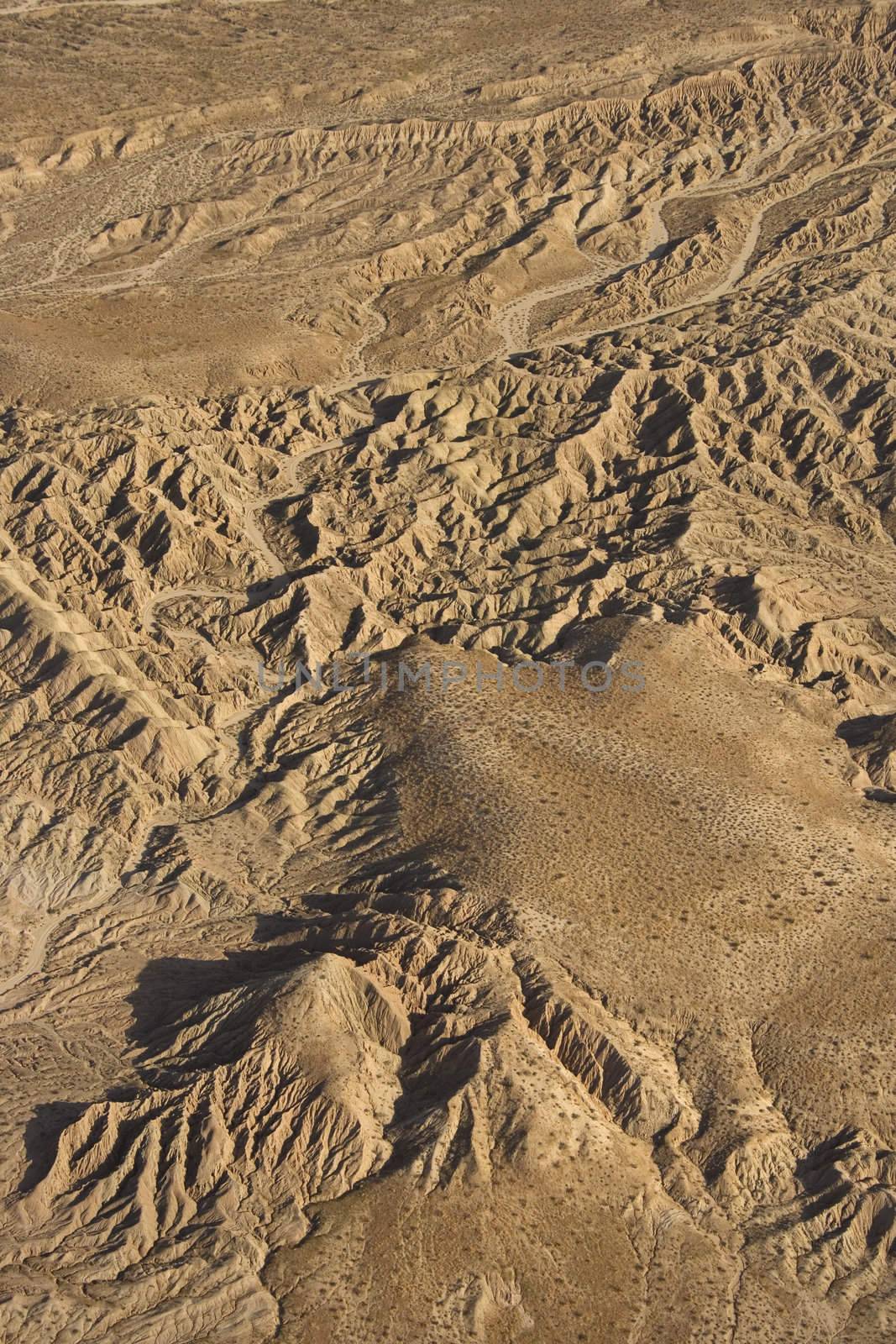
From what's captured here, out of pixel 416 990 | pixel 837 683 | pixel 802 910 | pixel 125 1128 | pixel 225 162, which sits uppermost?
pixel 225 162

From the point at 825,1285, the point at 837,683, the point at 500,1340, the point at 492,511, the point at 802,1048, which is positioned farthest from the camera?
the point at 492,511

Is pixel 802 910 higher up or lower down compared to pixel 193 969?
lower down

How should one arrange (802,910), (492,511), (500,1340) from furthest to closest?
1. (492,511)
2. (802,910)
3. (500,1340)

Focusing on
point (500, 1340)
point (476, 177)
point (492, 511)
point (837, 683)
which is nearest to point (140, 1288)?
point (500, 1340)

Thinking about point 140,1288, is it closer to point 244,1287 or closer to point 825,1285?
point 244,1287

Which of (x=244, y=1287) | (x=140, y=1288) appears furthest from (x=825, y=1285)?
(x=140, y=1288)

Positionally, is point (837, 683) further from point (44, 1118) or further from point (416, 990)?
point (44, 1118)

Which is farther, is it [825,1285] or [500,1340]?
[825,1285]
